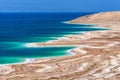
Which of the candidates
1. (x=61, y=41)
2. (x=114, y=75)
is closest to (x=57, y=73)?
(x=114, y=75)

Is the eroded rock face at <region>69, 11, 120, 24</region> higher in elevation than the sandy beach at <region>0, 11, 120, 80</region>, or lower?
lower

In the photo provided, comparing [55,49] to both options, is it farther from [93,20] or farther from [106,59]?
[93,20]

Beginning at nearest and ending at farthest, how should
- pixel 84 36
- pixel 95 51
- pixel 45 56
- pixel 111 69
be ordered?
pixel 111 69 < pixel 45 56 < pixel 95 51 < pixel 84 36

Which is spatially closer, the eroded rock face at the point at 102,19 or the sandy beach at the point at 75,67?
the sandy beach at the point at 75,67

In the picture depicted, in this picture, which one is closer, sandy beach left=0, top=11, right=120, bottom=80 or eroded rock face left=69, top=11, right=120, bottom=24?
sandy beach left=0, top=11, right=120, bottom=80

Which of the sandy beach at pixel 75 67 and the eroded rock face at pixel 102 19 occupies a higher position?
the sandy beach at pixel 75 67

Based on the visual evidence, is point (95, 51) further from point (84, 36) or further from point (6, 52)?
point (84, 36)

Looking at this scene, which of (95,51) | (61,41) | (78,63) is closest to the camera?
(78,63)

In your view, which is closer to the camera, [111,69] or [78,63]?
[111,69]

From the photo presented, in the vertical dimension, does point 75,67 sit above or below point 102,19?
above

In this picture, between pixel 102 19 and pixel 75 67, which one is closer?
pixel 75 67
